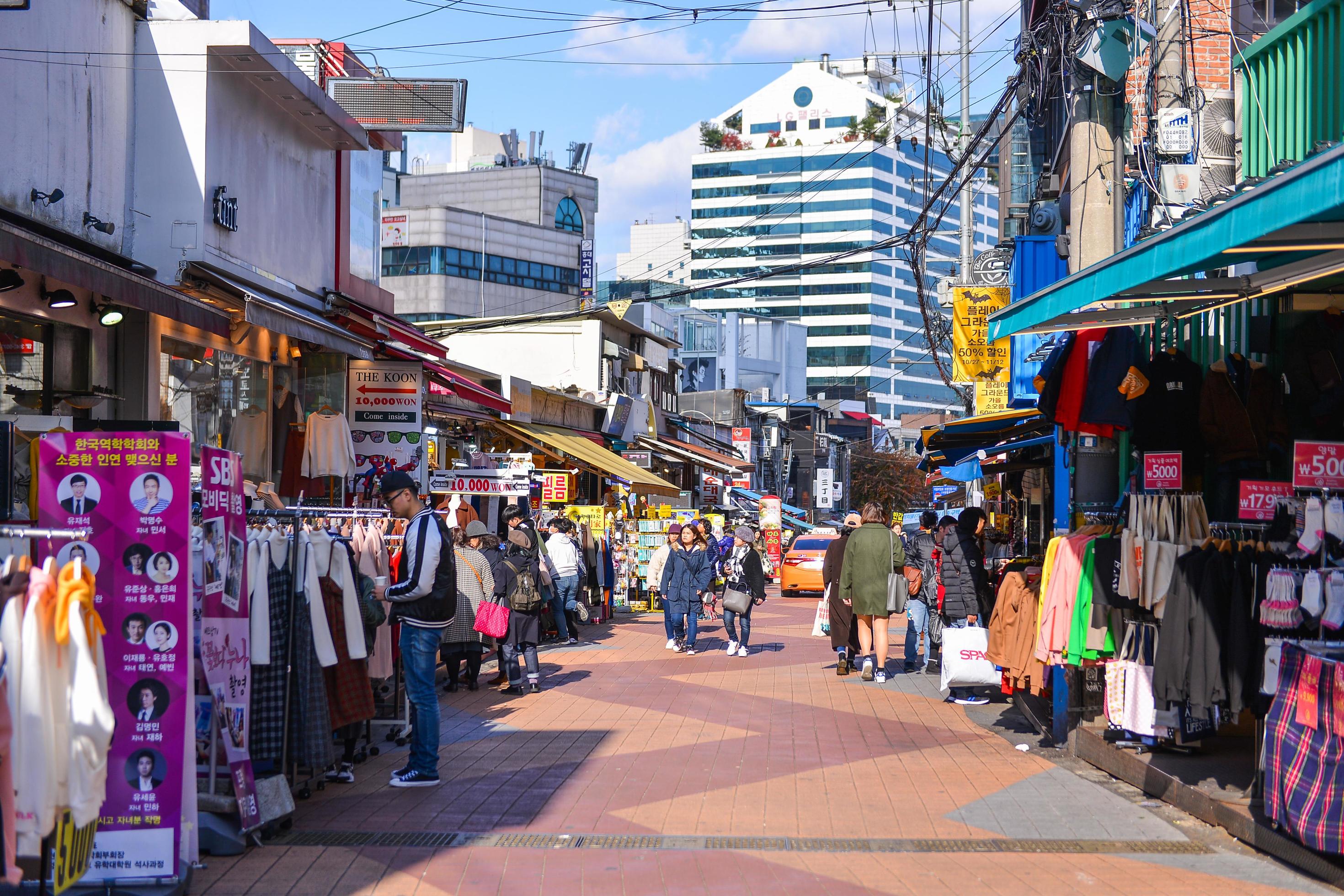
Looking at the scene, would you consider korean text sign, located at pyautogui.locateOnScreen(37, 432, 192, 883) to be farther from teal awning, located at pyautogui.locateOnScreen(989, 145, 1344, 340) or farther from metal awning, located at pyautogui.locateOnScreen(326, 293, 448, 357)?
metal awning, located at pyautogui.locateOnScreen(326, 293, 448, 357)

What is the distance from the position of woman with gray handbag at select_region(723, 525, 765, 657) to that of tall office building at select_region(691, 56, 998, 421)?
4379 inches

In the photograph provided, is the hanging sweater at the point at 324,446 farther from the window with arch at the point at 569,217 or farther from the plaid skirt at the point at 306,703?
the window with arch at the point at 569,217

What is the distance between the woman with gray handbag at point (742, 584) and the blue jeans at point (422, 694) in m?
8.81

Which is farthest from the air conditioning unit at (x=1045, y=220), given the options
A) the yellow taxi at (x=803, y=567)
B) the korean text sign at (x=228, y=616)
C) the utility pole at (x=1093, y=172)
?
the yellow taxi at (x=803, y=567)

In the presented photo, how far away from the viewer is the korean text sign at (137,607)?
5.75 m

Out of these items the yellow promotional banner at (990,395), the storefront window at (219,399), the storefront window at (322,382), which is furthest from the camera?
the yellow promotional banner at (990,395)

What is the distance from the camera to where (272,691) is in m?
7.45

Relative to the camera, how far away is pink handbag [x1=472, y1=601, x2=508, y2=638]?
11172 millimetres

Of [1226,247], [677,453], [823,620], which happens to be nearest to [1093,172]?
[1226,247]

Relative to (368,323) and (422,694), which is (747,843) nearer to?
(422,694)

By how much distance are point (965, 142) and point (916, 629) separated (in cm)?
2140

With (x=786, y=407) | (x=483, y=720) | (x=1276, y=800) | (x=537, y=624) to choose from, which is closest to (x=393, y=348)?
(x=537, y=624)

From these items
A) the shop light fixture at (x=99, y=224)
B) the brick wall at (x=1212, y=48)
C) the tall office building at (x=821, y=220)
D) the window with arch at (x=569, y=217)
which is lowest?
the shop light fixture at (x=99, y=224)

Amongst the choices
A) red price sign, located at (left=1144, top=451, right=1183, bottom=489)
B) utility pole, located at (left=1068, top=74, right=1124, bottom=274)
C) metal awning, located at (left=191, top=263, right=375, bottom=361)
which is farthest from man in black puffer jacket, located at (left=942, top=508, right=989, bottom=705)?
metal awning, located at (left=191, top=263, right=375, bottom=361)
